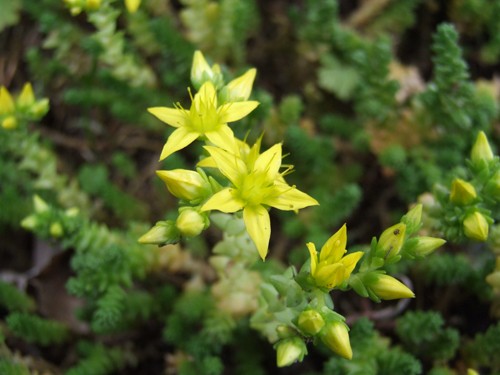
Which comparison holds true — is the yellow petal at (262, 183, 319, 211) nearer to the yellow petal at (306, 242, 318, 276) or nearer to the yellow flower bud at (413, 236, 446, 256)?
the yellow petal at (306, 242, 318, 276)

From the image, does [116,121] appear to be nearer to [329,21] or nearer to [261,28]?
[261,28]

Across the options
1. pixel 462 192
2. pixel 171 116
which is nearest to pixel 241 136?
pixel 171 116

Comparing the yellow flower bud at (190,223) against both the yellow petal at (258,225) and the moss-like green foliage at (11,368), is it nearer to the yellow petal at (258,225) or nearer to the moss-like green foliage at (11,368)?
the yellow petal at (258,225)

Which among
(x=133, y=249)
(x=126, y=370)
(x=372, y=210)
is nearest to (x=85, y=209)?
(x=133, y=249)

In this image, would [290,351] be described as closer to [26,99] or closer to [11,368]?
[11,368]

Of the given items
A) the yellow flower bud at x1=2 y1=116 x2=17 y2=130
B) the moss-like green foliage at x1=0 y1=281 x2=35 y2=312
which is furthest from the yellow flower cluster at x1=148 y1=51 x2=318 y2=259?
the moss-like green foliage at x1=0 y1=281 x2=35 y2=312

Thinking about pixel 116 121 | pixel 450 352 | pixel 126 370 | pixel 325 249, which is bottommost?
pixel 126 370

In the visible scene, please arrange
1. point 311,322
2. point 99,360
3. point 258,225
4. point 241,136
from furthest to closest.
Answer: point 241,136 → point 99,360 → point 258,225 → point 311,322

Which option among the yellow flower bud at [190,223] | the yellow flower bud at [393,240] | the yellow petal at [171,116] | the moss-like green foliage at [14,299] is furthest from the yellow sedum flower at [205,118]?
the moss-like green foliage at [14,299]
